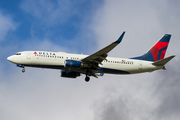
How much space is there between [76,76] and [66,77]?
176 cm

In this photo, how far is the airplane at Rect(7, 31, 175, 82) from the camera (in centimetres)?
4303

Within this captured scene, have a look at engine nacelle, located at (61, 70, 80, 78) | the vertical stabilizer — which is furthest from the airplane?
the vertical stabilizer

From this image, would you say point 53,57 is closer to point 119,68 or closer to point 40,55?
point 40,55

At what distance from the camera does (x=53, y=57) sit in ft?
143

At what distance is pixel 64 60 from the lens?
144 ft

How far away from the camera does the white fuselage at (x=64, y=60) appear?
43375 millimetres

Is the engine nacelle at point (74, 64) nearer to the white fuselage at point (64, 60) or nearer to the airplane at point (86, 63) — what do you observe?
the airplane at point (86, 63)

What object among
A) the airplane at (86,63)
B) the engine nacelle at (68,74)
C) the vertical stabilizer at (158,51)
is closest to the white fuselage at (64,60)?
the airplane at (86,63)

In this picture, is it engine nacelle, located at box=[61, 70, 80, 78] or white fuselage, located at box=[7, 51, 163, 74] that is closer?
white fuselage, located at box=[7, 51, 163, 74]

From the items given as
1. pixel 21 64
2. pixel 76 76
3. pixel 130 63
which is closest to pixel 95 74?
pixel 76 76

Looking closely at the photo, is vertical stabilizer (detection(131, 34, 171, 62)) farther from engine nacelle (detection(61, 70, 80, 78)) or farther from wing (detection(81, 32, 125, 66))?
engine nacelle (detection(61, 70, 80, 78))

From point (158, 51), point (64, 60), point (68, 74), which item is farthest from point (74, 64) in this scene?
point (158, 51)

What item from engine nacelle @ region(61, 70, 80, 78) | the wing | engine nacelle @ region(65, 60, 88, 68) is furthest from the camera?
engine nacelle @ region(61, 70, 80, 78)

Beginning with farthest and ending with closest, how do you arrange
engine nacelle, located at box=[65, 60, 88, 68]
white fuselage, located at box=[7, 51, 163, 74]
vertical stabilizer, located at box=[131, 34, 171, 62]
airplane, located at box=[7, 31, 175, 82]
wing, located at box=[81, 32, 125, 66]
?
vertical stabilizer, located at box=[131, 34, 171, 62]
white fuselage, located at box=[7, 51, 163, 74]
airplane, located at box=[7, 31, 175, 82]
engine nacelle, located at box=[65, 60, 88, 68]
wing, located at box=[81, 32, 125, 66]
